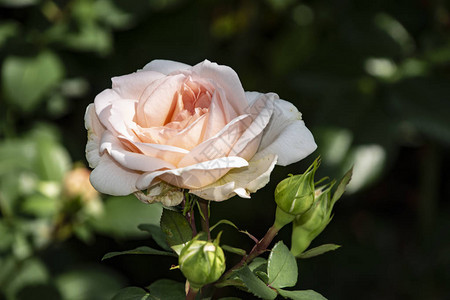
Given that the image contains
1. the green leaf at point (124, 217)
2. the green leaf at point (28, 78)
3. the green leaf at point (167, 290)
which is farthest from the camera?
the green leaf at point (28, 78)

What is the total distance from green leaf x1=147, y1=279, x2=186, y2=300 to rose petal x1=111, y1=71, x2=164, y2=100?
0.70ft

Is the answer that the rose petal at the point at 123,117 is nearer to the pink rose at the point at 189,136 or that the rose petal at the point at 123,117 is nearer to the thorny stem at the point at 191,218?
the pink rose at the point at 189,136

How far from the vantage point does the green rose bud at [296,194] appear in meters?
0.60

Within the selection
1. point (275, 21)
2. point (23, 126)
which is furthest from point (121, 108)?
point (275, 21)

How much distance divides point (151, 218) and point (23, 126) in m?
0.64

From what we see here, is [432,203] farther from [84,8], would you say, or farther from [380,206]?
[84,8]

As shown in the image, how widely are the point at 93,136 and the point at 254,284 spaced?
0.25 m

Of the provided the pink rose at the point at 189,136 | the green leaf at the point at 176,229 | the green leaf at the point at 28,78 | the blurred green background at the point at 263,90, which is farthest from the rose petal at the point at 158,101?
the green leaf at the point at 28,78

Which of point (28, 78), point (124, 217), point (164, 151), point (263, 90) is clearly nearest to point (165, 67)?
point (164, 151)

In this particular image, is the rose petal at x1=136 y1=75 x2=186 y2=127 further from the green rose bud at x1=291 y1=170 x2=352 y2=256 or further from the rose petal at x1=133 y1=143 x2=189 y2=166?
the green rose bud at x1=291 y1=170 x2=352 y2=256

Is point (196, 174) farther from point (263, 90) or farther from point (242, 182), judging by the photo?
point (263, 90)

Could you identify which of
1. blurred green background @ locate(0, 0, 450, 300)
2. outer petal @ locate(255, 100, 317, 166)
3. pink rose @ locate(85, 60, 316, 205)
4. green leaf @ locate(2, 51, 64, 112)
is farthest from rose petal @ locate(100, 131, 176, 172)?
green leaf @ locate(2, 51, 64, 112)

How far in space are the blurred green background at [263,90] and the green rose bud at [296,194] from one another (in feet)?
2.43

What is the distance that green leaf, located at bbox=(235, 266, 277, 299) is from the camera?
558 mm
